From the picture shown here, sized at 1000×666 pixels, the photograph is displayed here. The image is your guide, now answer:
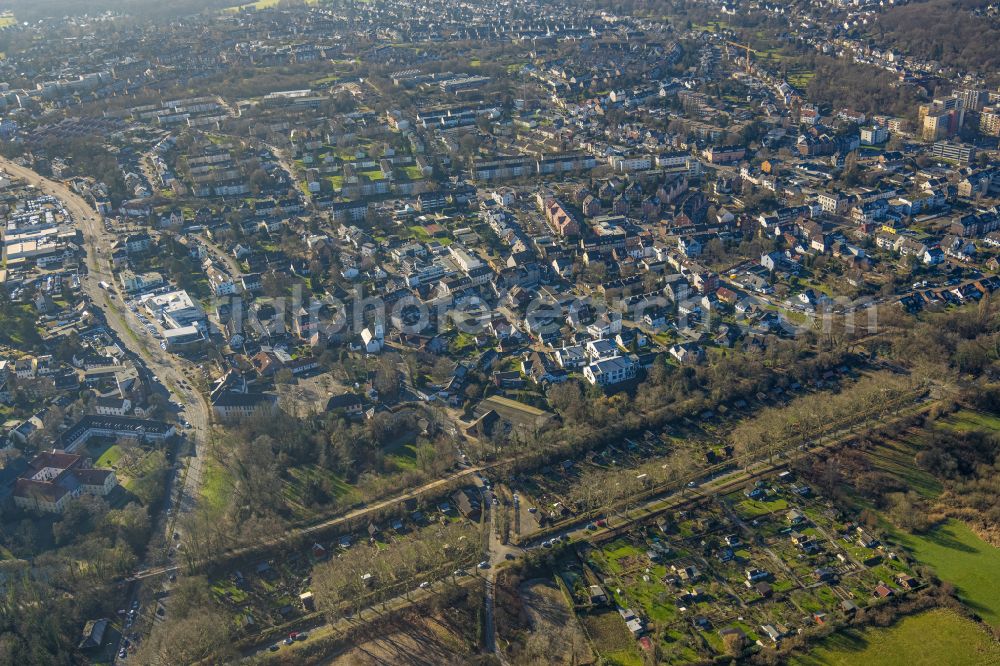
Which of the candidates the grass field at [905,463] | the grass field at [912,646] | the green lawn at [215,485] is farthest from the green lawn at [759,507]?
the green lawn at [215,485]

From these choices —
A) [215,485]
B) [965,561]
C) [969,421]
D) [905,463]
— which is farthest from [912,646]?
[215,485]

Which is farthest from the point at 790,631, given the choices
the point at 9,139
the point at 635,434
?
the point at 9,139

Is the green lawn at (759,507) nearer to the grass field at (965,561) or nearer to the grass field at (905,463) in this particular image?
the grass field at (965,561)

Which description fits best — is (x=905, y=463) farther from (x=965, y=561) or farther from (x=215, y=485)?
(x=215, y=485)

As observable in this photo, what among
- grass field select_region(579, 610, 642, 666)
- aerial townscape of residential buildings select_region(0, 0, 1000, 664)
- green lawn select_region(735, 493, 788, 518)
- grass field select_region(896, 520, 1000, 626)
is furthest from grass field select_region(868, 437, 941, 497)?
grass field select_region(579, 610, 642, 666)

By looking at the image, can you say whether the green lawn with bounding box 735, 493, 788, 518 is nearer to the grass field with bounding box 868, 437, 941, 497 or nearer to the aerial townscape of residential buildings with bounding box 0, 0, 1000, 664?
the aerial townscape of residential buildings with bounding box 0, 0, 1000, 664

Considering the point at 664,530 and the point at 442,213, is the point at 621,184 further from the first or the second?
the point at 664,530
